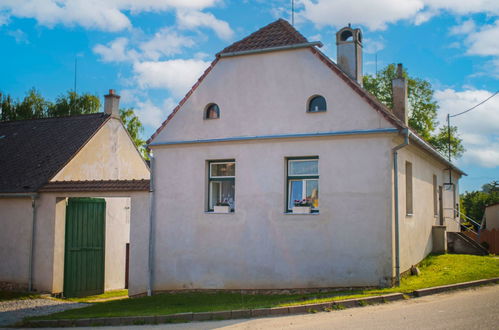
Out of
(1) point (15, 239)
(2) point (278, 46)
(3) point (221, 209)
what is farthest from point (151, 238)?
(2) point (278, 46)

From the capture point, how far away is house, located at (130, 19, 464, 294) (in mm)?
14367

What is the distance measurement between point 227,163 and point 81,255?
6.98m

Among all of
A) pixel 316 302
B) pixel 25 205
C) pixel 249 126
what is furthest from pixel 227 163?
pixel 25 205

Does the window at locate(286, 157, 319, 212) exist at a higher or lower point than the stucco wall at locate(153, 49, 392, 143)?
lower

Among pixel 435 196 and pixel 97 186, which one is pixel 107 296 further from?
pixel 435 196

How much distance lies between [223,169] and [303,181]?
2.69 metres

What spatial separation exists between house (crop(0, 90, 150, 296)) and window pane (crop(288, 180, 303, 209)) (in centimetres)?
476

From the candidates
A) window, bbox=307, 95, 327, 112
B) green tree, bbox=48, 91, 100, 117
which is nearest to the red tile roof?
window, bbox=307, 95, 327, 112

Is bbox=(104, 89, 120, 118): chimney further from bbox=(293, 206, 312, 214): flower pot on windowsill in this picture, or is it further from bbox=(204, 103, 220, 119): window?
bbox=(293, 206, 312, 214): flower pot on windowsill

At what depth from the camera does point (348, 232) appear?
1444cm

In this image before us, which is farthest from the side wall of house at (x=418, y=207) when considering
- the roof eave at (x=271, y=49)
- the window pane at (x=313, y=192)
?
the roof eave at (x=271, y=49)

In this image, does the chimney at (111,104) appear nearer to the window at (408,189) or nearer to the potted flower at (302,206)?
the potted flower at (302,206)

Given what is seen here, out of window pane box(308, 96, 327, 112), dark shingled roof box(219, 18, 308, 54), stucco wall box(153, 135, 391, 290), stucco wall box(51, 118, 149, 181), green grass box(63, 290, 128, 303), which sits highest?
dark shingled roof box(219, 18, 308, 54)

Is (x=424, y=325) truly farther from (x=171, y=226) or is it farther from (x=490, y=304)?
(x=171, y=226)
